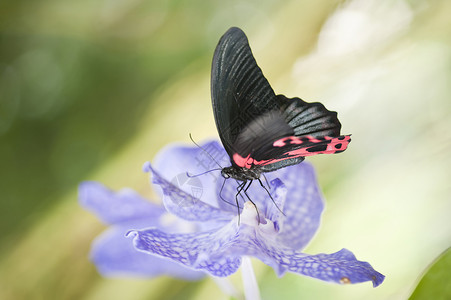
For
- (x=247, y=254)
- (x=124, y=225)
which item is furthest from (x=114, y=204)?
(x=247, y=254)

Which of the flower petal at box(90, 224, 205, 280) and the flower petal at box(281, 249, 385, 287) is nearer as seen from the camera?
the flower petal at box(281, 249, 385, 287)

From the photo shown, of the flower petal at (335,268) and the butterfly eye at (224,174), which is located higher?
the butterfly eye at (224,174)

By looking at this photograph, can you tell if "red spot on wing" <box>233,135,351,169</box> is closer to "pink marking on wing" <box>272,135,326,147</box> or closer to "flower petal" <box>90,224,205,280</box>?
"pink marking on wing" <box>272,135,326,147</box>

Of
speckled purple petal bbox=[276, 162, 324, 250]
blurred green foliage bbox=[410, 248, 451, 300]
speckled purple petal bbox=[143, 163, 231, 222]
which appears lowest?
blurred green foliage bbox=[410, 248, 451, 300]

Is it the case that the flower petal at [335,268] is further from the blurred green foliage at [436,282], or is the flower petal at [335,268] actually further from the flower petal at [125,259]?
the flower petal at [125,259]

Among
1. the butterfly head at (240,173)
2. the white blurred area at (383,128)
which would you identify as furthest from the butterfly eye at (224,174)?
the white blurred area at (383,128)

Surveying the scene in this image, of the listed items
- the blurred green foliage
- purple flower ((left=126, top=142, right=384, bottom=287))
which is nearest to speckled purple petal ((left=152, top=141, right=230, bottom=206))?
purple flower ((left=126, top=142, right=384, bottom=287))

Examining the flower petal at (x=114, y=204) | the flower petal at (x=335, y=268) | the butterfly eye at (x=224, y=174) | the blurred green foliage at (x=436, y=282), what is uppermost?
the flower petal at (x=114, y=204)
